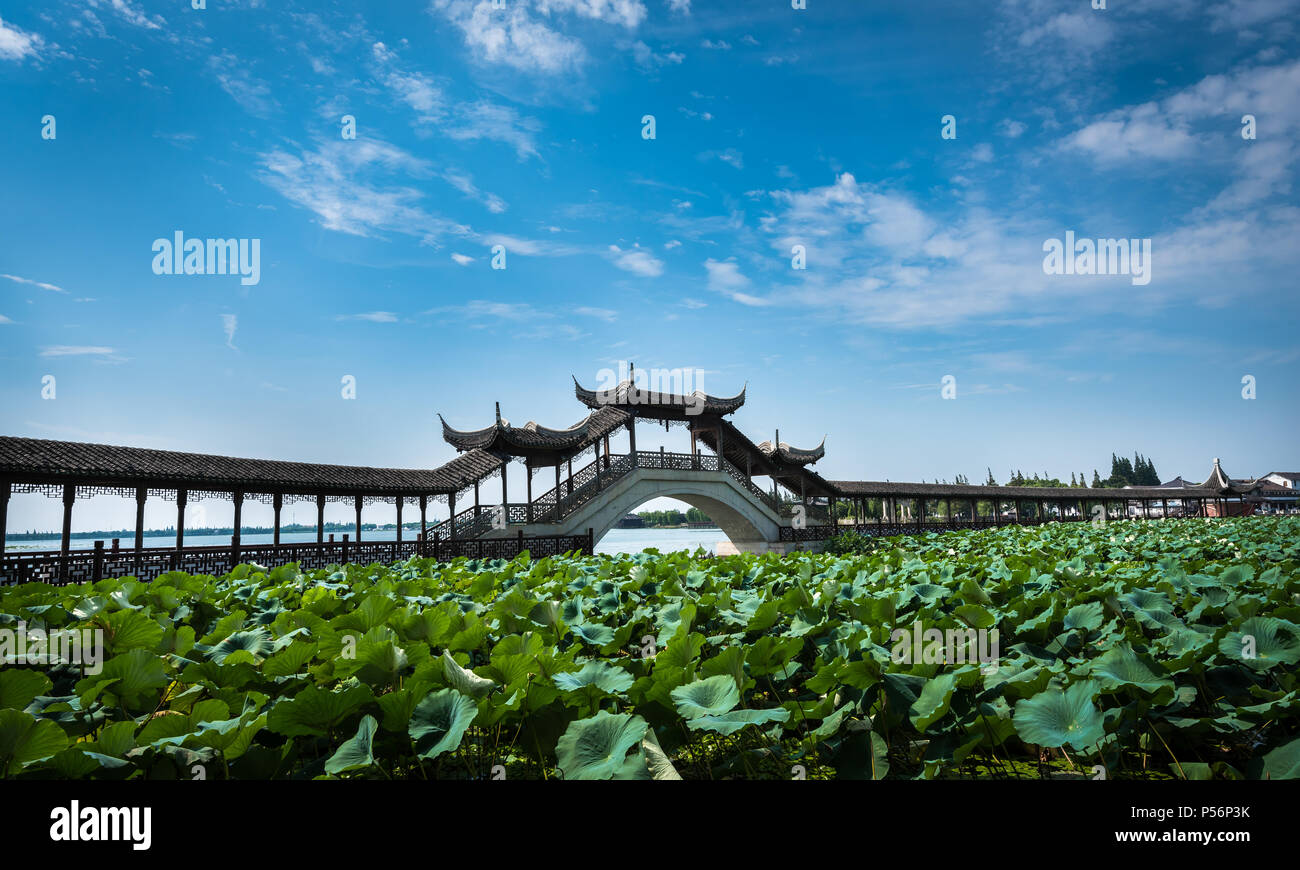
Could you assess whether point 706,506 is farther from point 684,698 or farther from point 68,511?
point 684,698

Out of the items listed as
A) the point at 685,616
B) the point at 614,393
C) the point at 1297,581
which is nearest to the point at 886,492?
the point at 614,393

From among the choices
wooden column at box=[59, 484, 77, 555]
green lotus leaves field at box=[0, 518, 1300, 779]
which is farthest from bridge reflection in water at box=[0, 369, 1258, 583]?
green lotus leaves field at box=[0, 518, 1300, 779]

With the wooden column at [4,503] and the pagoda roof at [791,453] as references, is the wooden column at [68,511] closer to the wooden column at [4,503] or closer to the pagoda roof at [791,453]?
the wooden column at [4,503]

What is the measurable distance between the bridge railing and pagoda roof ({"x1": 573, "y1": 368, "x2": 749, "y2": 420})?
20.2ft

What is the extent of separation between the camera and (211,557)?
1190 centimetres

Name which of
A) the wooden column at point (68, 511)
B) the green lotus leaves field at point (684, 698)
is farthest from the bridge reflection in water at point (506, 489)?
the green lotus leaves field at point (684, 698)

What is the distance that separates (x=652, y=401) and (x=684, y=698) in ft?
67.5

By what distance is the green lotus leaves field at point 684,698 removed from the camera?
1531 millimetres

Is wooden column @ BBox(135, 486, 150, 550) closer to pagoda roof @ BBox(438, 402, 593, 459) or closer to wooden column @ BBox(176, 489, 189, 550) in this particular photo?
wooden column @ BBox(176, 489, 189, 550)

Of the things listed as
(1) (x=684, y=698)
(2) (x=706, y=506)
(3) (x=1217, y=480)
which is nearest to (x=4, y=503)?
(1) (x=684, y=698)

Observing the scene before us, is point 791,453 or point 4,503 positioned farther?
point 791,453
